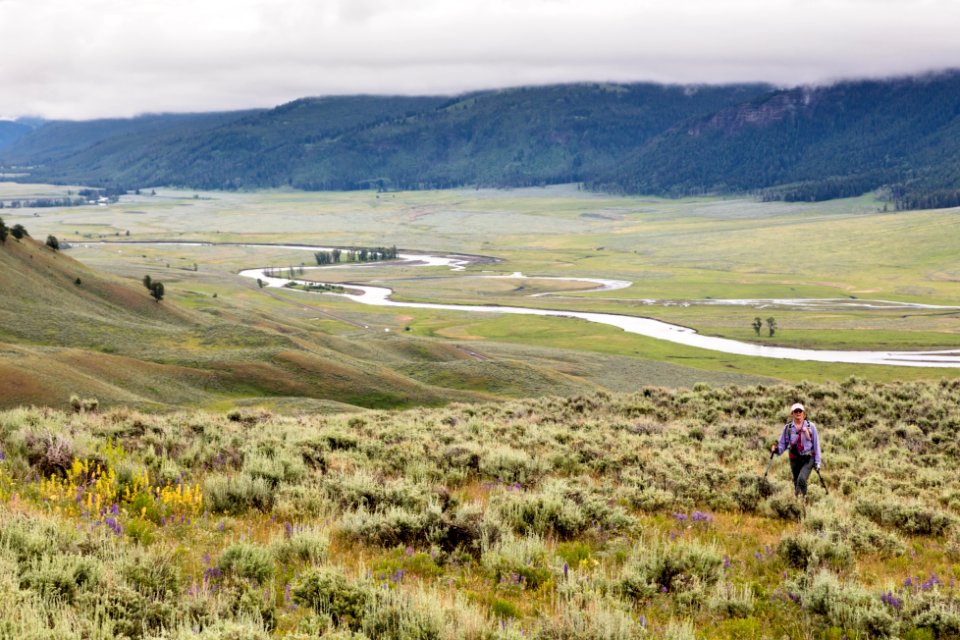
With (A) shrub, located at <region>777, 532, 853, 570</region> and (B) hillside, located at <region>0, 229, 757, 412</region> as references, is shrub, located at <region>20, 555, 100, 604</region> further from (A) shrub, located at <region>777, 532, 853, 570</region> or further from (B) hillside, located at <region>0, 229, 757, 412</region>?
(B) hillside, located at <region>0, 229, 757, 412</region>

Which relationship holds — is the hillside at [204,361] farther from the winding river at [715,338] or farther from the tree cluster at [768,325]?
the tree cluster at [768,325]

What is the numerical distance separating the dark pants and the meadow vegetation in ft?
1.28

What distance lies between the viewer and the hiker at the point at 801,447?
16969 mm

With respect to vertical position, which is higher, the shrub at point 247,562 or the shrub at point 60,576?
the shrub at point 60,576

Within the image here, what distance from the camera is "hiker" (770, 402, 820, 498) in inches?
668

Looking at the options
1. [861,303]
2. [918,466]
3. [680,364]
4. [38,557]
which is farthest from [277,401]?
[861,303]

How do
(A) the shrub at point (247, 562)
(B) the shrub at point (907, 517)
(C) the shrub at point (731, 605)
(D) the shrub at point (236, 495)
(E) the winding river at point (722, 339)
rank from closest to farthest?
(A) the shrub at point (247, 562) → (C) the shrub at point (731, 605) → (D) the shrub at point (236, 495) → (B) the shrub at point (907, 517) → (E) the winding river at point (722, 339)

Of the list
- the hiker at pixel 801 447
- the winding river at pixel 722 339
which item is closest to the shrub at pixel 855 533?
the hiker at pixel 801 447

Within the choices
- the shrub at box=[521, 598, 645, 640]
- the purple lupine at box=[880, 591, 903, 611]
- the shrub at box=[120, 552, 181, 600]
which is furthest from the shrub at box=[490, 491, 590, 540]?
the shrub at box=[120, 552, 181, 600]

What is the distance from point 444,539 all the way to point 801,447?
9.41 meters

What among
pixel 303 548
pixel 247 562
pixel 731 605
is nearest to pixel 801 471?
pixel 731 605

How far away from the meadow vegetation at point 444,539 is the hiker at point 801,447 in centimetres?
53

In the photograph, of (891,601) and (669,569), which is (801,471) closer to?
(891,601)

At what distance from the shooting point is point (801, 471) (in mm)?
17094
